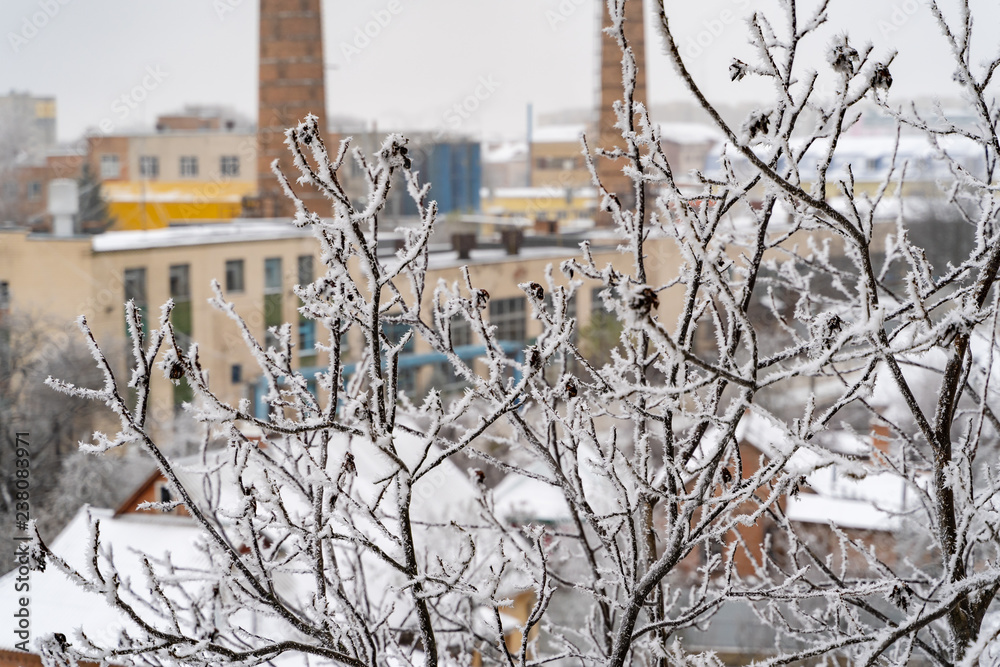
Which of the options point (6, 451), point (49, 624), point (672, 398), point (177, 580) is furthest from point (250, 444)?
point (6, 451)

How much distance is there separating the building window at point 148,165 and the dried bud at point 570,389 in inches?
917

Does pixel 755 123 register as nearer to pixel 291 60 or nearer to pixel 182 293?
pixel 182 293

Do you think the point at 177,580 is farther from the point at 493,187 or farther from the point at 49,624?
the point at 493,187

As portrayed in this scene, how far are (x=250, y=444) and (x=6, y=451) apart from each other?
1392 cm

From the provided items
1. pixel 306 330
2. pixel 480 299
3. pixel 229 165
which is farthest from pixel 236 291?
pixel 480 299

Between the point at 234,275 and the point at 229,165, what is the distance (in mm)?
6934

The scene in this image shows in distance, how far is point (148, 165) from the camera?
2320 centimetres

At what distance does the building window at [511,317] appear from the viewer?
1752 cm

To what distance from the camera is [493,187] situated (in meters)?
26.6

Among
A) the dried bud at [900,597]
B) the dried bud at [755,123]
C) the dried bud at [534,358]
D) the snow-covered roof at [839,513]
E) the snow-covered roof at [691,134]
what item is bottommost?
the snow-covered roof at [839,513]

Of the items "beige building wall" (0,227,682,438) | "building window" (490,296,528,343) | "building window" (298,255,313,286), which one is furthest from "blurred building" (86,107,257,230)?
"building window" (490,296,528,343)

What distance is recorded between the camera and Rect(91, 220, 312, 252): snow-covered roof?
667 inches

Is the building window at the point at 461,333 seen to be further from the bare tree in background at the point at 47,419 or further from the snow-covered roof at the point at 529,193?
the snow-covered roof at the point at 529,193

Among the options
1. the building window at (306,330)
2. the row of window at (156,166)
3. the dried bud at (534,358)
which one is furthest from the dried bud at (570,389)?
the row of window at (156,166)
